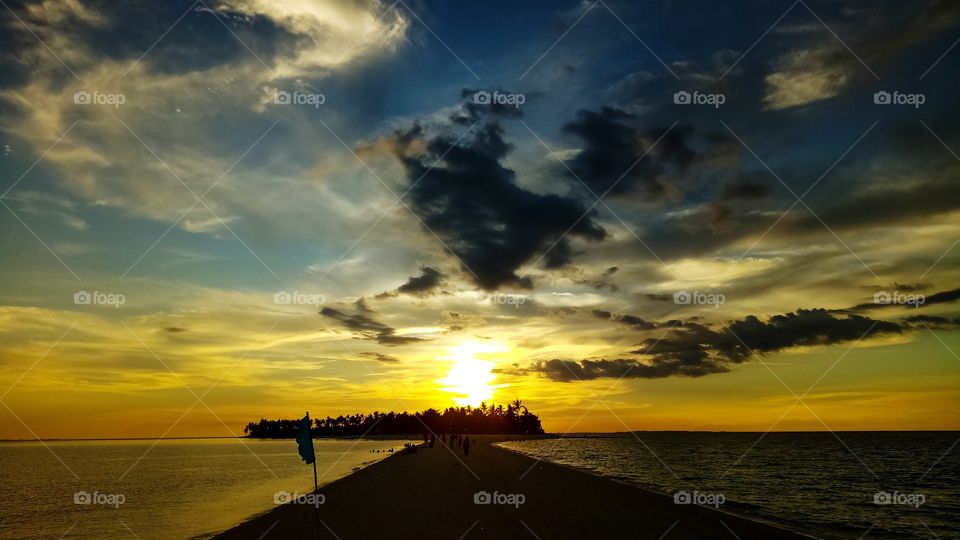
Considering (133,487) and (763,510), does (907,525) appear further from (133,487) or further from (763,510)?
(133,487)

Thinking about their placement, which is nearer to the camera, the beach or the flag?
the flag

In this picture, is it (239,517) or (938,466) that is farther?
(938,466)

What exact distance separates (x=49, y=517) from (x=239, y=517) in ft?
46.6

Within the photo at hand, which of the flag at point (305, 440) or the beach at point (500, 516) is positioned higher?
the flag at point (305, 440)

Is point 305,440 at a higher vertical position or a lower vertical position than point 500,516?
higher

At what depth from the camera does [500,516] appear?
23.2m

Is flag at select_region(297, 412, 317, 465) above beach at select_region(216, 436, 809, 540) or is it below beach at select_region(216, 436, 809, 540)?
above

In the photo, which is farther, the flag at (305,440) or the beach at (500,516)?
the beach at (500,516)

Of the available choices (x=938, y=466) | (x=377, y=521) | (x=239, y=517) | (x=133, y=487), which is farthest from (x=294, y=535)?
(x=938, y=466)

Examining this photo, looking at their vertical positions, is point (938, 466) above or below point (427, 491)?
below

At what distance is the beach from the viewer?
800 inches

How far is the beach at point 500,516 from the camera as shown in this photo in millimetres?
20312

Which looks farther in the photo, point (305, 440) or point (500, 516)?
point (500, 516)

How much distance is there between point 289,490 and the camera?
43500mm
